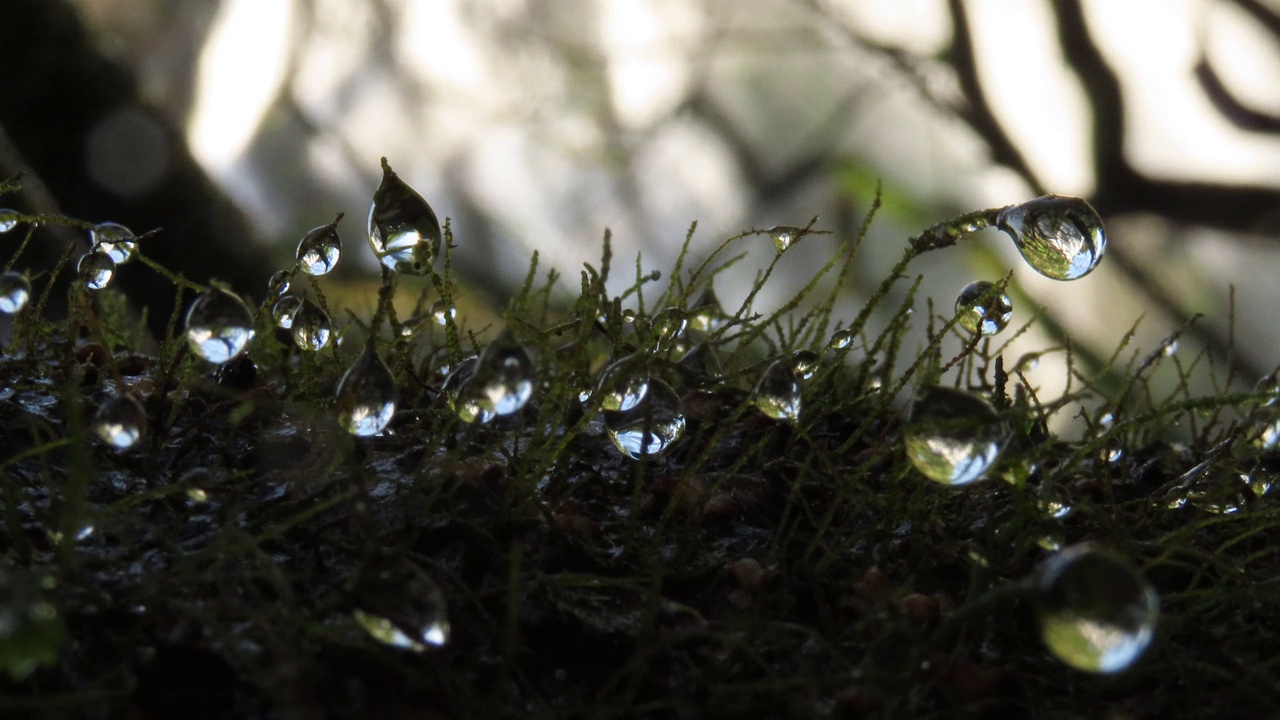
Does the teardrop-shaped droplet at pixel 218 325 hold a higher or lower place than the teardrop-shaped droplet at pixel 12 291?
lower

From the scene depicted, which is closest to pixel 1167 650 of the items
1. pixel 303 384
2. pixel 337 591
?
pixel 337 591

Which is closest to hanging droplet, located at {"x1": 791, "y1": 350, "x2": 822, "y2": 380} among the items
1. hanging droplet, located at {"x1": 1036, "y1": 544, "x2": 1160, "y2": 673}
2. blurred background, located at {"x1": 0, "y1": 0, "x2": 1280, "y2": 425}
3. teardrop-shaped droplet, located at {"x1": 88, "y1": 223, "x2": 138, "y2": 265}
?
hanging droplet, located at {"x1": 1036, "y1": 544, "x2": 1160, "y2": 673}

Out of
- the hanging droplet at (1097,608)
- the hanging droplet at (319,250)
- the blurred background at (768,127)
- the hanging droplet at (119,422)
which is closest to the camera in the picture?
the hanging droplet at (1097,608)

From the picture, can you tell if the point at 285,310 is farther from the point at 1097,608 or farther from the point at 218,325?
the point at 1097,608

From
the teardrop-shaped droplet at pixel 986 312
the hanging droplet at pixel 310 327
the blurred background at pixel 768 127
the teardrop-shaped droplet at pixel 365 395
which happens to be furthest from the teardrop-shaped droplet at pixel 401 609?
the blurred background at pixel 768 127

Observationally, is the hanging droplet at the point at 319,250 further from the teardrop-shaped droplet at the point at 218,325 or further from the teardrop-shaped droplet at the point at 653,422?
the teardrop-shaped droplet at the point at 653,422

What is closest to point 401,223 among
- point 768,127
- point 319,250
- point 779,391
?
point 319,250

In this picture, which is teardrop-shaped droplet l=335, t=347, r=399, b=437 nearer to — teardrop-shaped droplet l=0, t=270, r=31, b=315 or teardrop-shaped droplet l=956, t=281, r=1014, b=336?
teardrop-shaped droplet l=0, t=270, r=31, b=315
